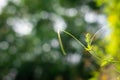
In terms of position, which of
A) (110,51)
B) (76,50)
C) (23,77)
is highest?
(110,51)

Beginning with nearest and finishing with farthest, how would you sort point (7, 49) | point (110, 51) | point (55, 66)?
point (110, 51)
point (55, 66)
point (7, 49)

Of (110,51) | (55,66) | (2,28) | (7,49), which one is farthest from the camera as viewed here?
(2,28)

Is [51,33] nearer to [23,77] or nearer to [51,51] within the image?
[51,51]

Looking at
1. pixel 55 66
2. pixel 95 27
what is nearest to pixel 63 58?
pixel 55 66

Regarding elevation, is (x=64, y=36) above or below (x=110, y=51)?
below

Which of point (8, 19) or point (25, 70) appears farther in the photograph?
point (8, 19)

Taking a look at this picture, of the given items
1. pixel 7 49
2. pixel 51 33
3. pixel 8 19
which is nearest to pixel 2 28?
pixel 8 19
